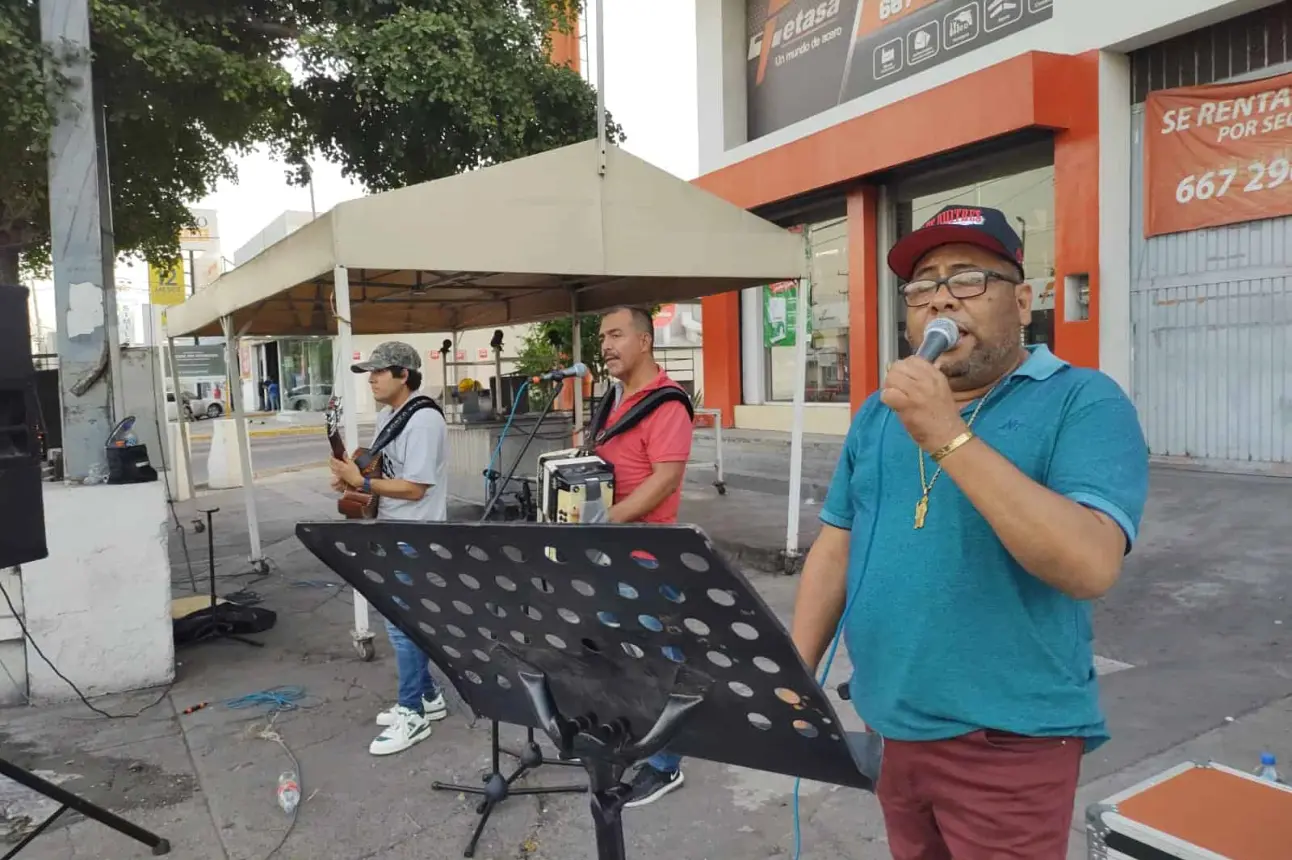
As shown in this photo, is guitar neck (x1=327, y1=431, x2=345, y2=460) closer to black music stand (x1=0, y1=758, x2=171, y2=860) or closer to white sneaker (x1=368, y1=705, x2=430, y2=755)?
white sneaker (x1=368, y1=705, x2=430, y2=755)

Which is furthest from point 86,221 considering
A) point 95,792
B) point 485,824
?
point 485,824

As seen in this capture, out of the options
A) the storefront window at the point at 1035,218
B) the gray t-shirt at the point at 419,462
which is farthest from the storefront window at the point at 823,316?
the gray t-shirt at the point at 419,462

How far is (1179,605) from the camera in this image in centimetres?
529

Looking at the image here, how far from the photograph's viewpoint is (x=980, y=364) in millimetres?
1506

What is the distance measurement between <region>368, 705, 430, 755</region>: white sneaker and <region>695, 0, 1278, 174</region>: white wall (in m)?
8.87

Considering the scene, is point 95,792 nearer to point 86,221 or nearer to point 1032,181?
point 86,221

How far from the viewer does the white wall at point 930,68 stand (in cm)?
838

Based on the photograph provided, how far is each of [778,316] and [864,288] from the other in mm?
2430

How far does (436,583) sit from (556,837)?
2.02 metres

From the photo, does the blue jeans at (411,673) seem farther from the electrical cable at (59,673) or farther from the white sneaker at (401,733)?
the electrical cable at (59,673)

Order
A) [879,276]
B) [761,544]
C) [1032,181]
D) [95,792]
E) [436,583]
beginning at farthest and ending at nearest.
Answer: [879,276]
[1032,181]
[761,544]
[95,792]
[436,583]

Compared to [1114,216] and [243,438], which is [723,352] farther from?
[243,438]

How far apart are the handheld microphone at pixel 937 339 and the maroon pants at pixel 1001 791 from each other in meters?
0.66

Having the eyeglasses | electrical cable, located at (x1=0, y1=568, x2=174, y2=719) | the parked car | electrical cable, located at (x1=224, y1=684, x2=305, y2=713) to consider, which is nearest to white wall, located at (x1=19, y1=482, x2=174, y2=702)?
electrical cable, located at (x1=0, y1=568, x2=174, y2=719)
